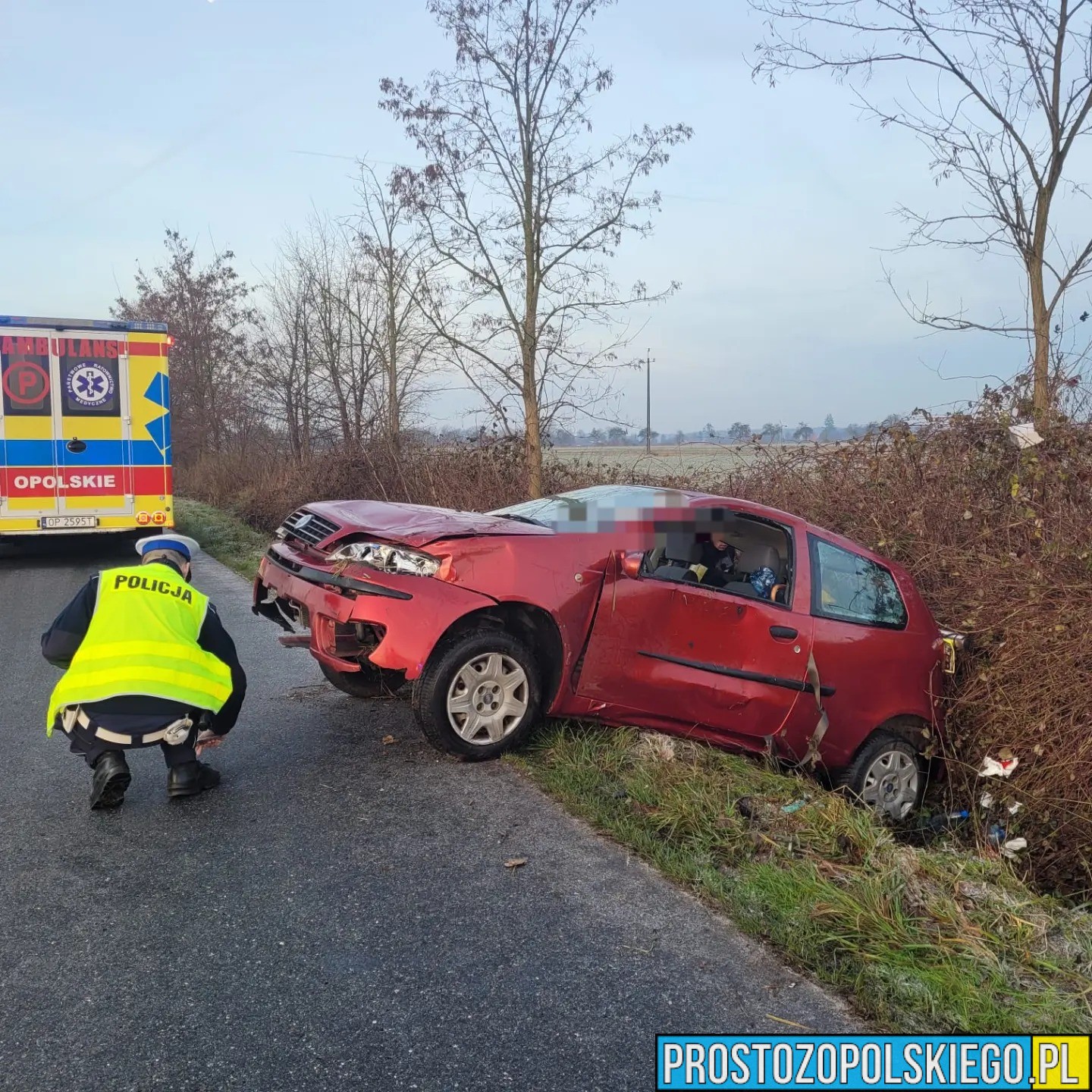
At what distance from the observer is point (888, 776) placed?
19.7ft

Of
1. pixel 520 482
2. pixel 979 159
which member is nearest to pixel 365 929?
pixel 979 159

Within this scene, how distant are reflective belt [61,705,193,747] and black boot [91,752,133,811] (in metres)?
0.10

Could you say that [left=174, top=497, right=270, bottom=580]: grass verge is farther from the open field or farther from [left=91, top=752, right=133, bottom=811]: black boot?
[left=91, top=752, right=133, bottom=811]: black boot

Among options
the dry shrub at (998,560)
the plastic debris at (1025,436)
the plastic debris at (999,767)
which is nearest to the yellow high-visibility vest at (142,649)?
the plastic debris at (999,767)

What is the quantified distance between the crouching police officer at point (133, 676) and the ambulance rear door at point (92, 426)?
8.68 m

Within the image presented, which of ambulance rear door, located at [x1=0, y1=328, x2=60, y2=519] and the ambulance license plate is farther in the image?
the ambulance license plate

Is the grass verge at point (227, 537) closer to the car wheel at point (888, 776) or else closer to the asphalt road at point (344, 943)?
the asphalt road at point (344, 943)

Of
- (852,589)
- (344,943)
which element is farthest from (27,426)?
(344,943)

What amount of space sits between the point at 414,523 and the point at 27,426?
8794mm

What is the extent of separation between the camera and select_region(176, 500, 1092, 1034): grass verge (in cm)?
304

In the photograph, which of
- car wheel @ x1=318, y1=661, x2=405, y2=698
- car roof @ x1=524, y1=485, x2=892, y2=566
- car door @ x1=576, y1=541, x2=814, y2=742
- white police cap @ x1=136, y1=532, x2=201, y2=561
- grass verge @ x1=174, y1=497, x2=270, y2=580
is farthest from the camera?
grass verge @ x1=174, y1=497, x2=270, y2=580

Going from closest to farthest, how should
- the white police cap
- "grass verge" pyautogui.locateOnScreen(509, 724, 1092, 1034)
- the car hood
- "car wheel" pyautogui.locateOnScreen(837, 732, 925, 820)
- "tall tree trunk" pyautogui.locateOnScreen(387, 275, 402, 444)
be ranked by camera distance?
"grass verge" pyautogui.locateOnScreen(509, 724, 1092, 1034) < the white police cap < the car hood < "car wheel" pyautogui.locateOnScreen(837, 732, 925, 820) < "tall tree trunk" pyautogui.locateOnScreen(387, 275, 402, 444)

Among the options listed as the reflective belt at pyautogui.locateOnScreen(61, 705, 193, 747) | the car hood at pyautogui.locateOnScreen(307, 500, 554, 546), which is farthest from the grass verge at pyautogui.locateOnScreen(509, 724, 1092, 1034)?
the reflective belt at pyautogui.locateOnScreen(61, 705, 193, 747)

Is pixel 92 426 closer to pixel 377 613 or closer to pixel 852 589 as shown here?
pixel 377 613
